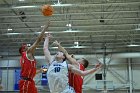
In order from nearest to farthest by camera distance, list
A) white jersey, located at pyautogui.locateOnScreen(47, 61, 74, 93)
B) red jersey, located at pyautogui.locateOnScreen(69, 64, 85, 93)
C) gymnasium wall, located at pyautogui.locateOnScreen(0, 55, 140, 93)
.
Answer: white jersey, located at pyautogui.locateOnScreen(47, 61, 74, 93) < red jersey, located at pyautogui.locateOnScreen(69, 64, 85, 93) < gymnasium wall, located at pyautogui.locateOnScreen(0, 55, 140, 93)

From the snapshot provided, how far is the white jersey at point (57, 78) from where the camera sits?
451 centimetres

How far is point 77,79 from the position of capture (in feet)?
17.1

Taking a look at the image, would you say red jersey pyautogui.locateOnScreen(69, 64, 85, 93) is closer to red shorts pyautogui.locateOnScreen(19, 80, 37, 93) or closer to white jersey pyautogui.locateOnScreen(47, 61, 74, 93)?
white jersey pyautogui.locateOnScreen(47, 61, 74, 93)

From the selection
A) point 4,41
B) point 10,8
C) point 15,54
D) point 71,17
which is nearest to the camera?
point 10,8

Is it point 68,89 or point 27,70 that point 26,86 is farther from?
point 68,89

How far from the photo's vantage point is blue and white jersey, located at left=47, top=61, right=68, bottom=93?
4512 millimetres

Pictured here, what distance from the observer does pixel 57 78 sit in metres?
4.51

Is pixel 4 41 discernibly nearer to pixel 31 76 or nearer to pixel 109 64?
pixel 109 64

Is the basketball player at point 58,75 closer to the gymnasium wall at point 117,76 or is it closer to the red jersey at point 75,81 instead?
the red jersey at point 75,81

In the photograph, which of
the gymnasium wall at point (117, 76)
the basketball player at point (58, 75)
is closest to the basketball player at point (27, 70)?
the basketball player at point (58, 75)

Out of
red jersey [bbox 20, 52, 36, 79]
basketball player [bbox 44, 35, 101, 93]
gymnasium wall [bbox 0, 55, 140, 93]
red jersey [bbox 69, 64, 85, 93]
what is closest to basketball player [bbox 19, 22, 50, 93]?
red jersey [bbox 20, 52, 36, 79]

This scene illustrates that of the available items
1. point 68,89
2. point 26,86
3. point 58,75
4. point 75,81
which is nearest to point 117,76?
point 26,86

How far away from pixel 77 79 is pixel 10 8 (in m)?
9.81

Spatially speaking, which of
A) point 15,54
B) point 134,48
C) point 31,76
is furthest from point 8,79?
point 31,76
